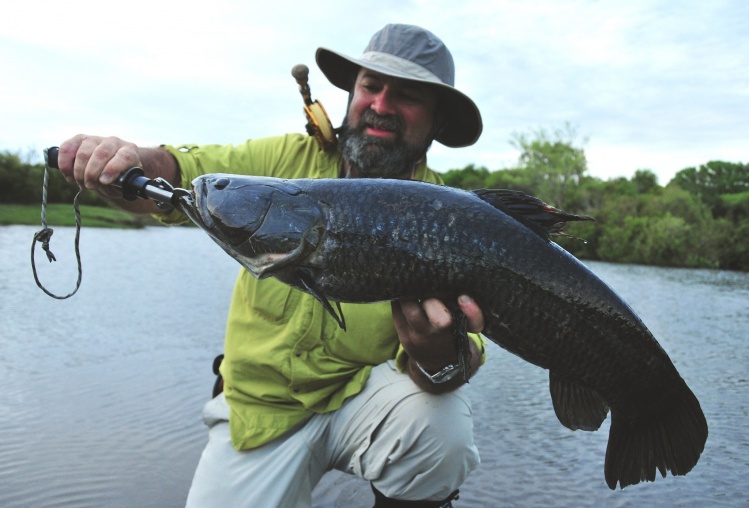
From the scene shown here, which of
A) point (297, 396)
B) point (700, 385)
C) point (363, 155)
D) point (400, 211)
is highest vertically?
point (363, 155)

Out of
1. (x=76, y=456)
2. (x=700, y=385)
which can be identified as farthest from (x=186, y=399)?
(x=700, y=385)

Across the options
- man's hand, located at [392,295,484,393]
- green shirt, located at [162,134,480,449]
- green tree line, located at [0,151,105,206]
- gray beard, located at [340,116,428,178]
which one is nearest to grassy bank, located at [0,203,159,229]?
green tree line, located at [0,151,105,206]

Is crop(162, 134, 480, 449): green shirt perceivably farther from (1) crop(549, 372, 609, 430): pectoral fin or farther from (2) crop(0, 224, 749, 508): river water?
(1) crop(549, 372, 609, 430): pectoral fin

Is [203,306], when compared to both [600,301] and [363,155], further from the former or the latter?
[600,301]

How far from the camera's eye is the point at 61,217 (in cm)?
4578

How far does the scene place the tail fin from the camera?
2.48 metres

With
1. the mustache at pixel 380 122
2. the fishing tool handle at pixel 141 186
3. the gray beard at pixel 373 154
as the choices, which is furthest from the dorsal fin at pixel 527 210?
the mustache at pixel 380 122

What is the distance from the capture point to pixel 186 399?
247 inches

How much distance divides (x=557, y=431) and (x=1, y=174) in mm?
47368

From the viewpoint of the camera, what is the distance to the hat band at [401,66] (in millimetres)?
3928

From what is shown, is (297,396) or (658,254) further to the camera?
(658,254)

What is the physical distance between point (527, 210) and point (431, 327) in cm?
Result: 62

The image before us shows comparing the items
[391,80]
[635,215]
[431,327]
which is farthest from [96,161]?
[635,215]

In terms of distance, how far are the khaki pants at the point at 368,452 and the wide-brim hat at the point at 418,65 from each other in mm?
1957
